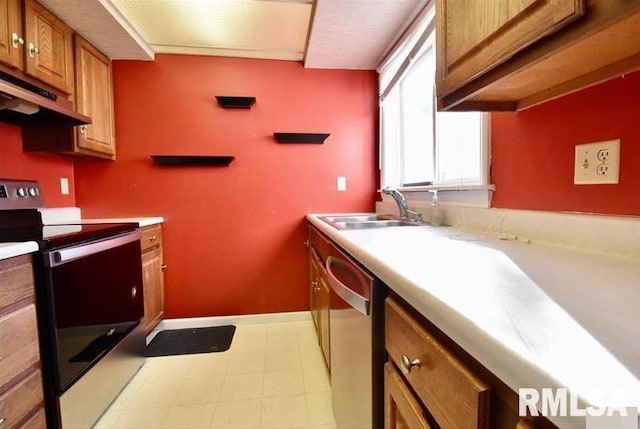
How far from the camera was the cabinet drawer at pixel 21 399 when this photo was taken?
0.99 metres

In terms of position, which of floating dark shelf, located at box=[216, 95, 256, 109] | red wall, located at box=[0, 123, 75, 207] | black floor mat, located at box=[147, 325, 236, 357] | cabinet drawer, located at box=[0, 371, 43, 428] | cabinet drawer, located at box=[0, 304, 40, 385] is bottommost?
black floor mat, located at box=[147, 325, 236, 357]

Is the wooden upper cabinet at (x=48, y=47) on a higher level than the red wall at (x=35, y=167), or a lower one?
higher

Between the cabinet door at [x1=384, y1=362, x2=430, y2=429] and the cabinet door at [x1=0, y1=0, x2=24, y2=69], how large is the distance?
6.89ft

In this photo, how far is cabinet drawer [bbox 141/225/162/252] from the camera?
2111mm

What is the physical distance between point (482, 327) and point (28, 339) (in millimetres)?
1463

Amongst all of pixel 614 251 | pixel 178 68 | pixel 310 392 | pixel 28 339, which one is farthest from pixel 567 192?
pixel 178 68

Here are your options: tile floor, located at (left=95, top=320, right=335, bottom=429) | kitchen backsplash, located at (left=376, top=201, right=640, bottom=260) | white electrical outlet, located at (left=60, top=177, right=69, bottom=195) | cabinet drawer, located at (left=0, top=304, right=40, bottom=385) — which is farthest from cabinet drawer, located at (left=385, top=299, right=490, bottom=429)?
white electrical outlet, located at (left=60, top=177, right=69, bottom=195)

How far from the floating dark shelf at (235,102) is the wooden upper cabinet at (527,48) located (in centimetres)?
172

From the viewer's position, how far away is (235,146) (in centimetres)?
252

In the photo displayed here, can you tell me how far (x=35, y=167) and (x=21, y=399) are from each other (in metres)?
1.54

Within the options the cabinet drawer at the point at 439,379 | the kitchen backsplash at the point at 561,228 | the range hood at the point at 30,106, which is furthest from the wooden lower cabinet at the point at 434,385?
the range hood at the point at 30,106

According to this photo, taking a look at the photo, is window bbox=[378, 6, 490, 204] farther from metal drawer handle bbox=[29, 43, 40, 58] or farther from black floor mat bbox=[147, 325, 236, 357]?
metal drawer handle bbox=[29, 43, 40, 58]

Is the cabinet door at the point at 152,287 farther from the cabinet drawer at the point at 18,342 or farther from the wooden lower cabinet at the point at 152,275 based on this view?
the cabinet drawer at the point at 18,342

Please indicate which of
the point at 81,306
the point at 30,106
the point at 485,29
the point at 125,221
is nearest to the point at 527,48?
the point at 485,29
